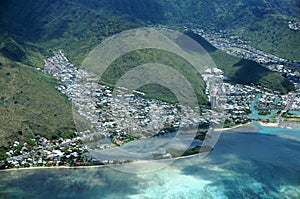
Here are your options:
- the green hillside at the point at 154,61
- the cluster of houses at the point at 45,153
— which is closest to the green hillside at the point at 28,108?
the cluster of houses at the point at 45,153

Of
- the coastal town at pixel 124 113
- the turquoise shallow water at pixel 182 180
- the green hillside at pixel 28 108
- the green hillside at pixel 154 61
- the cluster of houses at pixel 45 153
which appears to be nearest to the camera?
the turquoise shallow water at pixel 182 180

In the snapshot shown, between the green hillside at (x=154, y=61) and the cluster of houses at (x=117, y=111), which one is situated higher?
the green hillside at (x=154, y=61)

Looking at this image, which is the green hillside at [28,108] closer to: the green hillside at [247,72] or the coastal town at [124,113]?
the coastal town at [124,113]

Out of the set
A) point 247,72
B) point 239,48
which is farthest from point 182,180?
point 239,48

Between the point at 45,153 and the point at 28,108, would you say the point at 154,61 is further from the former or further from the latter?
the point at 45,153

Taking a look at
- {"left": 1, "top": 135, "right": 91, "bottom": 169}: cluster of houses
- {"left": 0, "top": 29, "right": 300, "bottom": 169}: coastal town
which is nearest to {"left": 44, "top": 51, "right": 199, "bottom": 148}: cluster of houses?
{"left": 0, "top": 29, "right": 300, "bottom": 169}: coastal town

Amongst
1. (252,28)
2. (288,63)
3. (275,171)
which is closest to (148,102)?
(275,171)

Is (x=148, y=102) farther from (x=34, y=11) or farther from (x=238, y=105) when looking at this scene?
(x=34, y=11)
